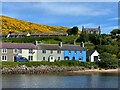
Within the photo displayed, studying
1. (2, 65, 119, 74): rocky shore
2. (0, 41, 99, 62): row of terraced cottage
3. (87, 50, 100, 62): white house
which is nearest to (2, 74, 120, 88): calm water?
(2, 65, 119, 74): rocky shore

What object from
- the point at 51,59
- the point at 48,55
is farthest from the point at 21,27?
the point at 48,55

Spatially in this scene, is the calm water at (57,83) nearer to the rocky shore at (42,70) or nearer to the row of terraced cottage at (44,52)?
the rocky shore at (42,70)

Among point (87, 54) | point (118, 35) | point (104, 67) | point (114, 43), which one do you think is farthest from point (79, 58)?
point (118, 35)

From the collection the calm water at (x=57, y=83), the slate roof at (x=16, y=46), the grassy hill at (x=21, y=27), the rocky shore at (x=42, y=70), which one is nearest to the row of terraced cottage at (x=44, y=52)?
the slate roof at (x=16, y=46)

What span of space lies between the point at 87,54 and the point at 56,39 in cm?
2244

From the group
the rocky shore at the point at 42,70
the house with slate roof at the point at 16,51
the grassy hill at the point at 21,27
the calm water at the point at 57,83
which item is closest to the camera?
the calm water at the point at 57,83

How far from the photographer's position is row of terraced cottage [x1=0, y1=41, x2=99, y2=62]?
187ft

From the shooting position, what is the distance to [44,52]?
5969 centimetres

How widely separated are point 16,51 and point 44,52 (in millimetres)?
4773

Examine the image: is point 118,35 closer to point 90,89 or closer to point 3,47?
point 3,47

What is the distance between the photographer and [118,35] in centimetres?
9056

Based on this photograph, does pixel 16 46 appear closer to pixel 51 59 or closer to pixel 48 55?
pixel 48 55

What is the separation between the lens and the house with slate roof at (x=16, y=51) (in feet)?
186

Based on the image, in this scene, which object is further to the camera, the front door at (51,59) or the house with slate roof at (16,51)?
the front door at (51,59)
